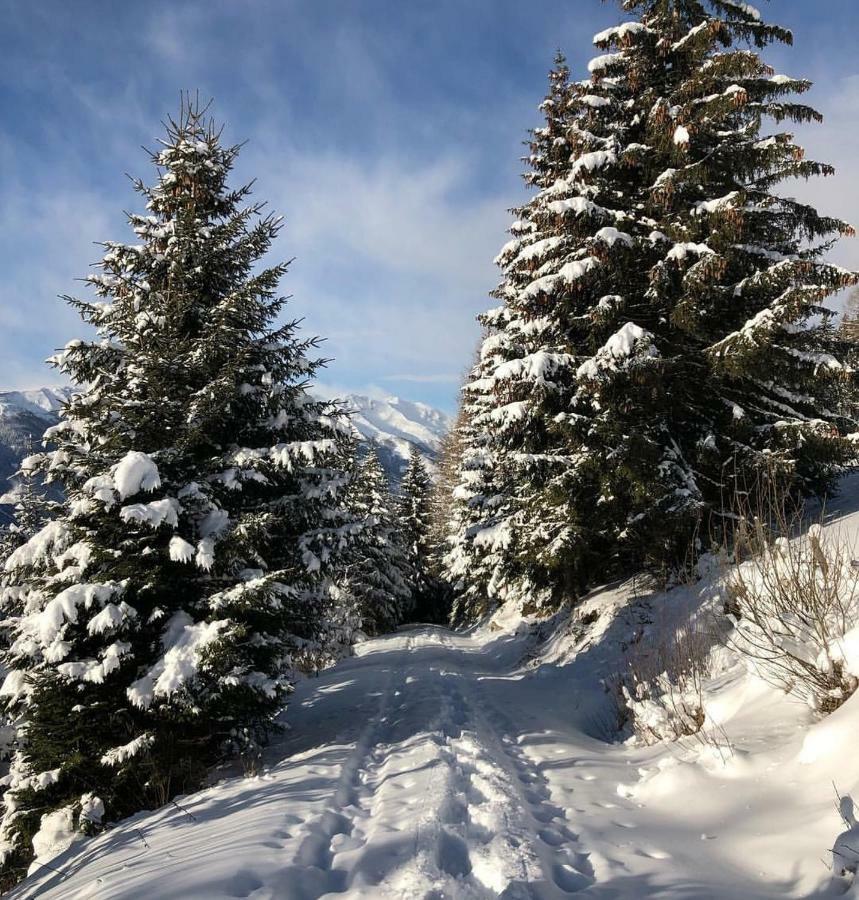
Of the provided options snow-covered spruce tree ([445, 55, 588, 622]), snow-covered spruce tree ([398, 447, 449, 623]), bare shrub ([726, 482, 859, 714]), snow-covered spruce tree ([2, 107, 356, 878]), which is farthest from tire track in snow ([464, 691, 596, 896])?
snow-covered spruce tree ([398, 447, 449, 623])

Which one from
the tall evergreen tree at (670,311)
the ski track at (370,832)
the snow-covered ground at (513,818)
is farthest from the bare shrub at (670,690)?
the tall evergreen tree at (670,311)

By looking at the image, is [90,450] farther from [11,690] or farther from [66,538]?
[11,690]

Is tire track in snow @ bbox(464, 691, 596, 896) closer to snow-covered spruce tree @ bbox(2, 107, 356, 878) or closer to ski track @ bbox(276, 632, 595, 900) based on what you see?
ski track @ bbox(276, 632, 595, 900)

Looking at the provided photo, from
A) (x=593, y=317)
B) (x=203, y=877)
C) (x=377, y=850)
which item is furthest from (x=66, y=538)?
(x=593, y=317)

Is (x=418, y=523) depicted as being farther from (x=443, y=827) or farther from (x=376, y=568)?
(x=443, y=827)

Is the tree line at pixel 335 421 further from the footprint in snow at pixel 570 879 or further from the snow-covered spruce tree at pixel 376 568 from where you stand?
the snow-covered spruce tree at pixel 376 568

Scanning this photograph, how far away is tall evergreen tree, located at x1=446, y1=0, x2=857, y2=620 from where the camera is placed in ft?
29.9

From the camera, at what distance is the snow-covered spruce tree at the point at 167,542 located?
586cm

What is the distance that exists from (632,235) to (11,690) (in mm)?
12630

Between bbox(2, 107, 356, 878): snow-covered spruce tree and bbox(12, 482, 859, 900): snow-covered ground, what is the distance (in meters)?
0.87

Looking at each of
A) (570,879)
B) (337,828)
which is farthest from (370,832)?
(570,879)

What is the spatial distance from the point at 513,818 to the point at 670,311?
932 centimetres

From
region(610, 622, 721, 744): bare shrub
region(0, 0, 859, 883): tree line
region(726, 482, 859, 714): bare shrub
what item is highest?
region(0, 0, 859, 883): tree line

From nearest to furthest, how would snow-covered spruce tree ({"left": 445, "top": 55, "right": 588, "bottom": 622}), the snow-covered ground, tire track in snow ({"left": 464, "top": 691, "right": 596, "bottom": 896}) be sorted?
the snow-covered ground
tire track in snow ({"left": 464, "top": 691, "right": 596, "bottom": 896})
snow-covered spruce tree ({"left": 445, "top": 55, "right": 588, "bottom": 622})
